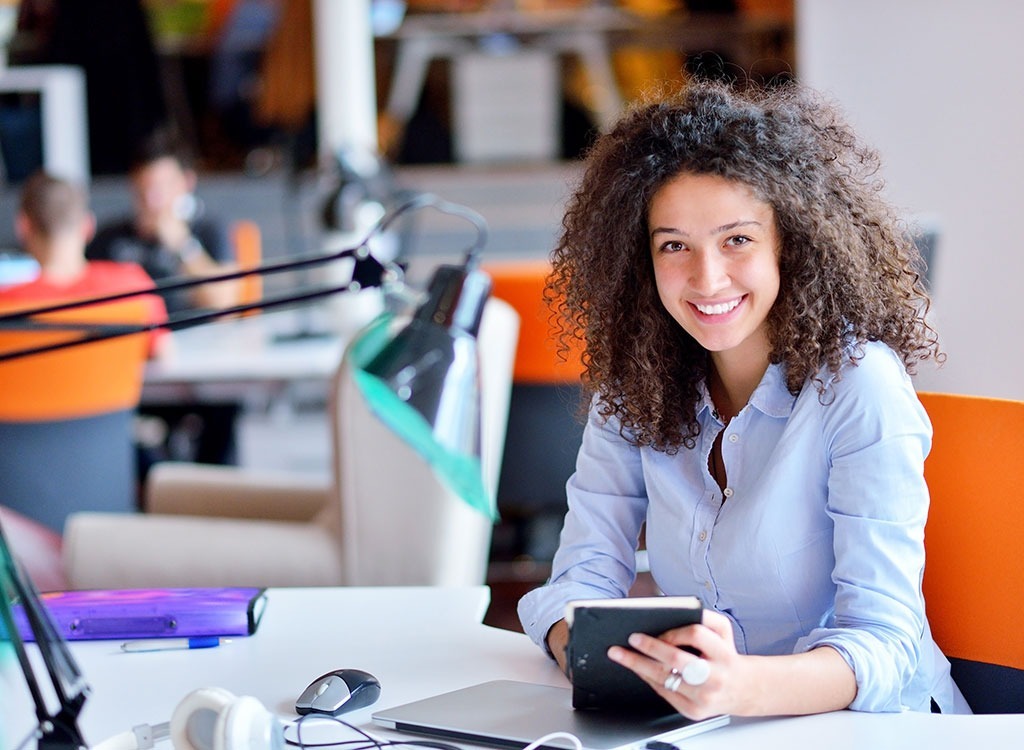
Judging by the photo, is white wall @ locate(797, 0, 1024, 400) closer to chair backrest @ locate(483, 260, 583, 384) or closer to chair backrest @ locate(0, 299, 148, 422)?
chair backrest @ locate(483, 260, 583, 384)

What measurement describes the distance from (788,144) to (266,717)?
82cm

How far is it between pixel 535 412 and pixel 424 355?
2.34 metres

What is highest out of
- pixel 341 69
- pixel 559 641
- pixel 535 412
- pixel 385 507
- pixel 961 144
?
pixel 341 69

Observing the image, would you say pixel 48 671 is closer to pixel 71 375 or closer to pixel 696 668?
pixel 696 668

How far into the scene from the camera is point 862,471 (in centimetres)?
136

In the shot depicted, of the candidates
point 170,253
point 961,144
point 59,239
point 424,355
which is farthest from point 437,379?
point 961,144

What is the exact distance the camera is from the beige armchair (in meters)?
2.31

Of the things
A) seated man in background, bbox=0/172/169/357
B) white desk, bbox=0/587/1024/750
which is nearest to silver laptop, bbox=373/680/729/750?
white desk, bbox=0/587/1024/750

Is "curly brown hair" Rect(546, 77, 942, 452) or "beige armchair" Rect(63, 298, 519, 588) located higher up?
"curly brown hair" Rect(546, 77, 942, 452)

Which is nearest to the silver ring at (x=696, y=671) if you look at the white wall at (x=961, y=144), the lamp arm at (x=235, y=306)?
the lamp arm at (x=235, y=306)

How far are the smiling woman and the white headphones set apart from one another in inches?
16.4

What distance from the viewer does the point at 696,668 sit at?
3.82ft

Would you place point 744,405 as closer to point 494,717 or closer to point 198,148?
point 494,717

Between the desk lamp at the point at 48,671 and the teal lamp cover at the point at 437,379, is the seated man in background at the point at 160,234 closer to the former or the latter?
the teal lamp cover at the point at 437,379
